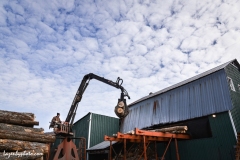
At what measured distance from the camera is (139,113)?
20234 mm

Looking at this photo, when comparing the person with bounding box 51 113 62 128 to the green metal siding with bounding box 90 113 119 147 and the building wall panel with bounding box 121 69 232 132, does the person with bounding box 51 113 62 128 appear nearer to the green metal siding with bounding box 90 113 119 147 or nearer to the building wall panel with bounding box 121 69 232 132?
the green metal siding with bounding box 90 113 119 147

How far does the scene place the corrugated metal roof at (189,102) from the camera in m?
13.1

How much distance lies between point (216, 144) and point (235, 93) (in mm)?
4425

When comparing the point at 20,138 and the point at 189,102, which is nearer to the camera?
the point at 20,138

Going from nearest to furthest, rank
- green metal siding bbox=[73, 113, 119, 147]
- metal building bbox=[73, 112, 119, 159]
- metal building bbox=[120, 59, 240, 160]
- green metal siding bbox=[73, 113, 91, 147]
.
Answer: metal building bbox=[120, 59, 240, 160] → metal building bbox=[73, 112, 119, 159] → green metal siding bbox=[73, 113, 119, 147] → green metal siding bbox=[73, 113, 91, 147]

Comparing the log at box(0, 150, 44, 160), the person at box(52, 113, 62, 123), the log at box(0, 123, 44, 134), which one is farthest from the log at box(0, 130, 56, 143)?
the person at box(52, 113, 62, 123)

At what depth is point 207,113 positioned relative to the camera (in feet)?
43.1

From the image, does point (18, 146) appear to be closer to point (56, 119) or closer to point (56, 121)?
point (56, 121)

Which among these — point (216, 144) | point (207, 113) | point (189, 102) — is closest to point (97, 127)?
point (189, 102)

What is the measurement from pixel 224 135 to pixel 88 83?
414 inches

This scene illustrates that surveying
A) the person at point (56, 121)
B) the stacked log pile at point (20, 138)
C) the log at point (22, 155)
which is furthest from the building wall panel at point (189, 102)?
the log at point (22, 155)

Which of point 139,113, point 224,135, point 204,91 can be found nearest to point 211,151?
point 224,135

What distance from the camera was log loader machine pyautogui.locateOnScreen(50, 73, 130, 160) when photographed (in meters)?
11.7

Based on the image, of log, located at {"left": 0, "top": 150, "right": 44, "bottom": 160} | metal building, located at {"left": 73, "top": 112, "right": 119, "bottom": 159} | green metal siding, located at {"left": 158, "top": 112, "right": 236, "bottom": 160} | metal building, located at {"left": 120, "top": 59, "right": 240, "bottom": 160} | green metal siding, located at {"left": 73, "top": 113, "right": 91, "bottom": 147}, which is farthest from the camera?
green metal siding, located at {"left": 73, "top": 113, "right": 91, "bottom": 147}
